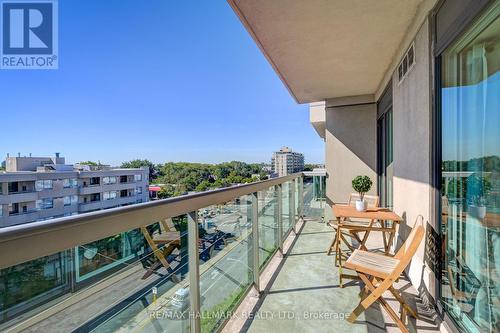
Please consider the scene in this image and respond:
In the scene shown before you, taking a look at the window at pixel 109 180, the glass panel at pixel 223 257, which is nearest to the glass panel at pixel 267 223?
the glass panel at pixel 223 257

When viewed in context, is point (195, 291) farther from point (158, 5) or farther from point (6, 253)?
point (158, 5)

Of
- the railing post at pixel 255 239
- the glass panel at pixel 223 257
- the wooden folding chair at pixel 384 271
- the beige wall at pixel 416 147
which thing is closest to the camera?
the glass panel at pixel 223 257

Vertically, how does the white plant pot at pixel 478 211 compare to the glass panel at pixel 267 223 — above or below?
above

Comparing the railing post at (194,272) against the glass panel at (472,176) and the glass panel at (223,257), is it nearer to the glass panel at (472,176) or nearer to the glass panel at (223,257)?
the glass panel at (223,257)

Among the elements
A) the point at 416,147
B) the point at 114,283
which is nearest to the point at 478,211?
the point at 416,147

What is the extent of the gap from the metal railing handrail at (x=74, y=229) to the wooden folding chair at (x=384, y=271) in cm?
162

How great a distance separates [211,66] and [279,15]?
1544 centimetres

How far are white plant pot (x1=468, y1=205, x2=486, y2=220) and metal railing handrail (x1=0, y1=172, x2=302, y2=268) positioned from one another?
171cm

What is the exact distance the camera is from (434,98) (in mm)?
1992

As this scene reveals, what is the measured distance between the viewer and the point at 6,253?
540mm

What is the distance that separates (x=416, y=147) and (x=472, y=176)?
0.99 meters

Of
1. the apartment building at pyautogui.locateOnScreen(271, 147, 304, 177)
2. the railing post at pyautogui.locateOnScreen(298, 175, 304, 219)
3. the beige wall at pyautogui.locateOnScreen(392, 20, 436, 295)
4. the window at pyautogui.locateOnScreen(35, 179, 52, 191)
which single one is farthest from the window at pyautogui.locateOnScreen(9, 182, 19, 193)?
the apartment building at pyautogui.locateOnScreen(271, 147, 304, 177)

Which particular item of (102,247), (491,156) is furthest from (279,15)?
(102,247)

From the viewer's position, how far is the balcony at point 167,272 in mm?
652
